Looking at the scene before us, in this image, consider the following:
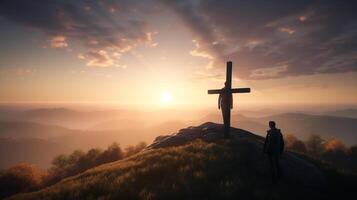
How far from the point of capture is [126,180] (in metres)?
10.4

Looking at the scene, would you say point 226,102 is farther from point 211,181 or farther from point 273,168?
point 211,181

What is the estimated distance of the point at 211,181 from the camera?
10.0 metres

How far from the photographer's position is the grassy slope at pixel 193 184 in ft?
29.1

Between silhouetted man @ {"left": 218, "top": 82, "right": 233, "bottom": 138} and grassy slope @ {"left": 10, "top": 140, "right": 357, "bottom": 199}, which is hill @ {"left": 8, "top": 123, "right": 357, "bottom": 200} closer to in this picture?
grassy slope @ {"left": 10, "top": 140, "right": 357, "bottom": 199}

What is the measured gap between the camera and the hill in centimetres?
898

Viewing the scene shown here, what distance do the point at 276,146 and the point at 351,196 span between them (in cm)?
406

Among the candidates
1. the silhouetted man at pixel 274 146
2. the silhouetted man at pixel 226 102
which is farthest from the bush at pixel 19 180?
the silhouetted man at pixel 274 146

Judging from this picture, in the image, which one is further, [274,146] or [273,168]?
[274,146]

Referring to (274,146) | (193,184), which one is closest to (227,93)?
(274,146)

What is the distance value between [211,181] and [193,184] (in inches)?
35.7

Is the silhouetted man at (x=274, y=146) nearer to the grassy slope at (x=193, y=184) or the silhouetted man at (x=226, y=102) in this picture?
the grassy slope at (x=193, y=184)

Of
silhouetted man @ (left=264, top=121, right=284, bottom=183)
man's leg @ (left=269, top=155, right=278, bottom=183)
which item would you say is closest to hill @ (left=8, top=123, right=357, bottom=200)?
man's leg @ (left=269, top=155, right=278, bottom=183)

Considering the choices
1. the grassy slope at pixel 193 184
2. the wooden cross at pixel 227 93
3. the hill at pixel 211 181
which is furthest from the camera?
the wooden cross at pixel 227 93

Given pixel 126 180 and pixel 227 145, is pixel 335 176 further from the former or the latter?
pixel 126 180
